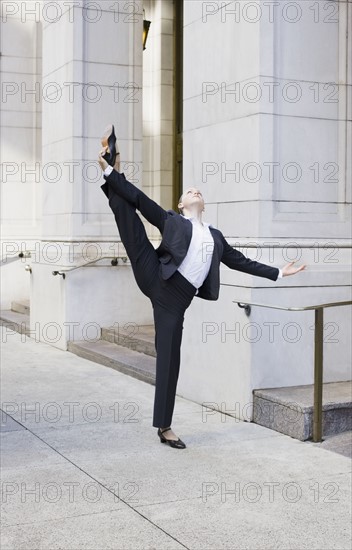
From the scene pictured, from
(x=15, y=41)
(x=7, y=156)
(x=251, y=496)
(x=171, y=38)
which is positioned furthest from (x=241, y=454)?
(x=15, y=41)

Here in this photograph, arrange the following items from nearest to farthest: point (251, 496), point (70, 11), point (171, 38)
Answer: point (251, 496) < point (70, 11) < point (171, 38)

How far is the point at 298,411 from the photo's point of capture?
23.0ft

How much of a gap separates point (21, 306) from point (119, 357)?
18.6 ft

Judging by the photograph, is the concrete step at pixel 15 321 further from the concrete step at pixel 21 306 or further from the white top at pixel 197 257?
the white top at pixel 197 257

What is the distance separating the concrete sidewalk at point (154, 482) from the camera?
4.84m

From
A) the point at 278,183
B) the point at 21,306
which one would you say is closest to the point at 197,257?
the point at 278,183

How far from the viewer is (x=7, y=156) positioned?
1622 centimetres

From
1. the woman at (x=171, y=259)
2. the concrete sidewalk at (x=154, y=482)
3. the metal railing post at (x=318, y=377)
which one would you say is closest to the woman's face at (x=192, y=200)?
the woman at (x=171, y=259)

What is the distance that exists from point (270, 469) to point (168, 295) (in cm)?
145

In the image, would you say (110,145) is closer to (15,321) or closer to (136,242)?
(136,242)

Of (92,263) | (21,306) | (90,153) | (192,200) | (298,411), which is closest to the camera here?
(192,200)

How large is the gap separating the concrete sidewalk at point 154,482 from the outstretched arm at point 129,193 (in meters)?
1.78

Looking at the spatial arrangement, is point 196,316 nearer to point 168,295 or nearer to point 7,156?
point 168,295

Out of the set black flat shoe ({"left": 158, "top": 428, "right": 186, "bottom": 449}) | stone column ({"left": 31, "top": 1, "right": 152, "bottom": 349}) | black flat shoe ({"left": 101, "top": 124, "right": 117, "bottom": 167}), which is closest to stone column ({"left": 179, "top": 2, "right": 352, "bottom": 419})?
black flat shoe ({"left": 158, "top": 428, "right": 186, "bottom": 449})
